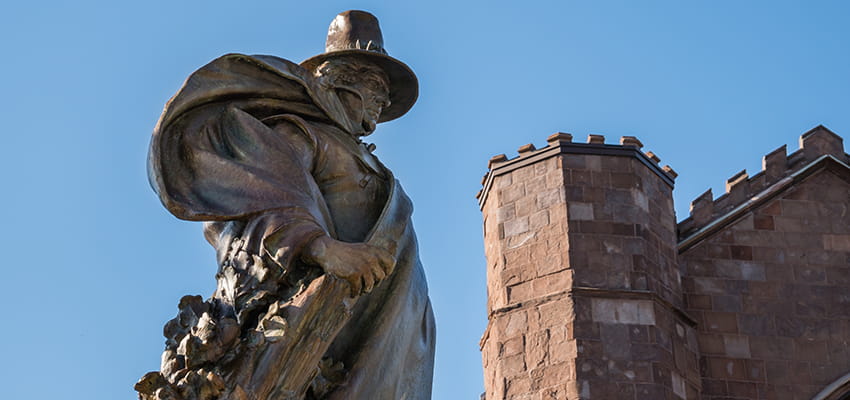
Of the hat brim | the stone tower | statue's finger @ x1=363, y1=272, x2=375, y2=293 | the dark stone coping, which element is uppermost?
the dark stone coping

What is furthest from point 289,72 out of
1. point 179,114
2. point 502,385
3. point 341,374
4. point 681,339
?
point 681,339

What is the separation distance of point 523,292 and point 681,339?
218 cm

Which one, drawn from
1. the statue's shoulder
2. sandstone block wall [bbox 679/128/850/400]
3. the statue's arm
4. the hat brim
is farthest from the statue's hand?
sandstone block wall [bbox 679/128/850/400]

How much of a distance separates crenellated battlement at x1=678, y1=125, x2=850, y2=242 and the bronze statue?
18692 millimetres

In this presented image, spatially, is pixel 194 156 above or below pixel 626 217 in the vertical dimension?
below

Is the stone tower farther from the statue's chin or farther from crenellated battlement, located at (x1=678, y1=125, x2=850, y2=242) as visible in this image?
the statue's chin

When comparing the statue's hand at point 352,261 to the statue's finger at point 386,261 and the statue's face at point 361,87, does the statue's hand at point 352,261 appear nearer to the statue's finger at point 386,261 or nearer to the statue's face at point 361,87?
the statue's finger at point 386,261

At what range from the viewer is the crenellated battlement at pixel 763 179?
23.0 meters

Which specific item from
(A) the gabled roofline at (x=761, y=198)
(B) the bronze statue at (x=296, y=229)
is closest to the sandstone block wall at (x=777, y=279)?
(A) the gabled roofline at (x=761, y=198)

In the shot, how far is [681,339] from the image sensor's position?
20844 mm

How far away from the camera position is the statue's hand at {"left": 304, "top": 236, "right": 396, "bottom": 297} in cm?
368

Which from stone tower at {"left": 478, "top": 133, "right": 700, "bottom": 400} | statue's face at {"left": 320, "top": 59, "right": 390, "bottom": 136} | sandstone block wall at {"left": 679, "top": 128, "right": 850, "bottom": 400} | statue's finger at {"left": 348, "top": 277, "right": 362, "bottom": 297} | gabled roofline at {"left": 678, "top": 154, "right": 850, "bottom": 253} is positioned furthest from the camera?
gabled roofline at {"left": 678, "top": 154, "right": 850, "bottom": 253}

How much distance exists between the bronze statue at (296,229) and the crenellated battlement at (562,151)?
54.8 ft

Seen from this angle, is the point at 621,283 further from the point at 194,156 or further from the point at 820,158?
the point at 194,156
